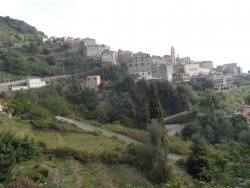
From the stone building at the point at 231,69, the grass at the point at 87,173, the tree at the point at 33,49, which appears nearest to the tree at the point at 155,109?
the grass at the point at 87,173

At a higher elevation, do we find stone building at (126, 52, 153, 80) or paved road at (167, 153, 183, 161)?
stone building at (126, 52, 153, 80)

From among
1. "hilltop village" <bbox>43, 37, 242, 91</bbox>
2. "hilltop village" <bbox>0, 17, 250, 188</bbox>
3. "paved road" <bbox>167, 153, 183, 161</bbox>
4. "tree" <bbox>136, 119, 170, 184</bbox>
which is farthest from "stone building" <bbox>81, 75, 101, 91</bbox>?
"tree" <bbox>136, 119, 170, 184</bbox>

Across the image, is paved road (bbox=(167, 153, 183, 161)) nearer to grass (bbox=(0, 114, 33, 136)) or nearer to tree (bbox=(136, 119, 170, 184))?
tree (bbox=(136, 119, 170, 184))

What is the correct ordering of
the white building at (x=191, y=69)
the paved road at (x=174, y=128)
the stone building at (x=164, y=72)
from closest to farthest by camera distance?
1. the paved road at (x=174, y=128)
2. the stone building at (x=164, y=72)
3. the white building at (x=191, y=69)

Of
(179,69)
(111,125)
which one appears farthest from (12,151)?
(179,69)

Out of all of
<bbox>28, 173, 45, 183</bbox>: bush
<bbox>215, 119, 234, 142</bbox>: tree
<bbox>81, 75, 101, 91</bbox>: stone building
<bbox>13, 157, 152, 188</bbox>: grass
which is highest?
<bbox>81, 75, 101, 91</bbox>: stone building

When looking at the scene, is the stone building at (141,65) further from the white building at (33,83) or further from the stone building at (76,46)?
the white building at (33,83)

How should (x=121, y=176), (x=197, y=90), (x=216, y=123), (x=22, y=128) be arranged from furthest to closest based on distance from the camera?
(x=197, y=90)
(x=216, y=123)
(x=22, y=128)
(x=121, y=176)

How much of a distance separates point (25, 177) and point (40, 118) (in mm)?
12788

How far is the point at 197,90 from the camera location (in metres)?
50.7

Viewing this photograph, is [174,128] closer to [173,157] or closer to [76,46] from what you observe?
[173,157]

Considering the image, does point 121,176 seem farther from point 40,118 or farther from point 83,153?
point 40,118

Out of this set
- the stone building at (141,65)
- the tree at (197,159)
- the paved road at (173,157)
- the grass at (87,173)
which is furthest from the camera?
the stone building at (141,65)

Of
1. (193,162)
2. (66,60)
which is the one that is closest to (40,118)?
(193,162)
